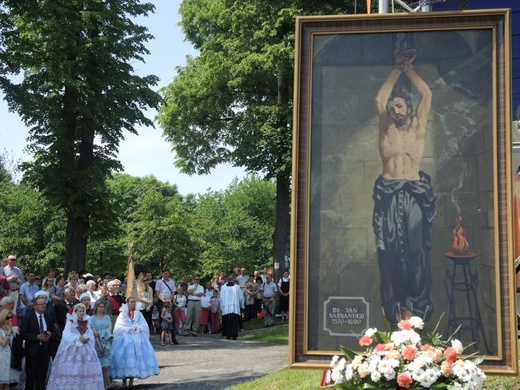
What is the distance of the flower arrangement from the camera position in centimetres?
673

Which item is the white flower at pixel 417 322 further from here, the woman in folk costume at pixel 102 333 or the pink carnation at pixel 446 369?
the woman in folk costume at pixel 102 333

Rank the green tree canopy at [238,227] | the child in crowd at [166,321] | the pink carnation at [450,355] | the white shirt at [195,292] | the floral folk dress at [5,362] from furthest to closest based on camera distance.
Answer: the green tree canopy at [238,227]
the white shirt at [195,292]
the child in crowd at [166,321]
the floral folk dress at [5,362]
the pink carnation at [450,355]

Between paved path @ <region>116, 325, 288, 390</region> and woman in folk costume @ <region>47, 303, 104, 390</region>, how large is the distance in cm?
195

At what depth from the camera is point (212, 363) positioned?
19.0m

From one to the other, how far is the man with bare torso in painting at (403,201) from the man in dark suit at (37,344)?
8.53m

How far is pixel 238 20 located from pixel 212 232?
4465 cm

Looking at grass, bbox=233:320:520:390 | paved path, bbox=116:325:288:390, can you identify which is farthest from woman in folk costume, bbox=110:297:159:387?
grass, bbox=233:320:520:390

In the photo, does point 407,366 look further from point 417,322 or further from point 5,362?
point 5,362

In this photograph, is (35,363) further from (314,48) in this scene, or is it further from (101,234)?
(101,234)

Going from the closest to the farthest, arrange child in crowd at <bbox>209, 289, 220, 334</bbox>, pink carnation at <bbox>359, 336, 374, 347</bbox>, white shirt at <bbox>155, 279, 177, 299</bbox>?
pink carnation at <bbox>359, 336, 374, 347</bbox> < white shirt at <bbox>155, 279, 177, 299</bbox> < child in crowd at <bbox>209, 289, 220, 334</bbox>

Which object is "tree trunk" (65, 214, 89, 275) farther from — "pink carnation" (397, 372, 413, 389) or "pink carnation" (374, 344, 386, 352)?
"pink carnation" (397, 372, 413, 389)

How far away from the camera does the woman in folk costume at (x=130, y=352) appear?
52.1ft

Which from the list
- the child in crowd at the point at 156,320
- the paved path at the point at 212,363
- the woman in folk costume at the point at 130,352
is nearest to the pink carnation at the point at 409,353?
the paved path at the point at 212,363

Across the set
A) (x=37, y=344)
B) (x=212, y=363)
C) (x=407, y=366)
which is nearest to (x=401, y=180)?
(x=407, y=366)
